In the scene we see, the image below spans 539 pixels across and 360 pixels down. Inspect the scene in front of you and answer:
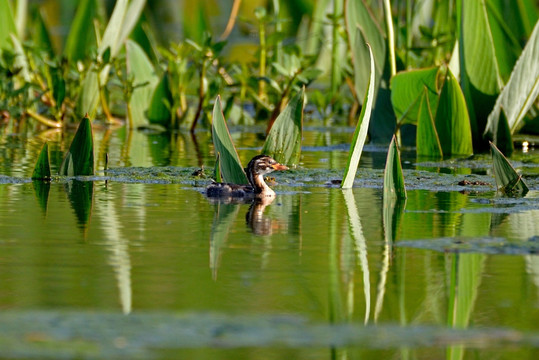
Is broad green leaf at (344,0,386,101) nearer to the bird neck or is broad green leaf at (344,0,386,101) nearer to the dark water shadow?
the bird neck

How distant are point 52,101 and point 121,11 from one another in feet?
5.12

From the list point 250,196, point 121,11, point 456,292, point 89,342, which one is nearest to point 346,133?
point 121,11

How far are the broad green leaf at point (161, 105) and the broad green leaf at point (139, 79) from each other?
6.0 inches

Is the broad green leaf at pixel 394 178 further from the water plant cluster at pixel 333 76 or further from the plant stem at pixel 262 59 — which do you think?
the plant stem at pixel 262 59

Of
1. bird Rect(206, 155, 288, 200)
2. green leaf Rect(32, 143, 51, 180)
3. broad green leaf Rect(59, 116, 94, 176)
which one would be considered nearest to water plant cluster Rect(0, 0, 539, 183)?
bird Rect(206, 155, 288, 200)

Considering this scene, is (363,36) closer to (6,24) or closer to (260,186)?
(260,186)

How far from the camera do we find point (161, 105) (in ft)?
33.7

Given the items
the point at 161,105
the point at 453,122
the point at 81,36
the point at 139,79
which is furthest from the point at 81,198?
the point at 81,36

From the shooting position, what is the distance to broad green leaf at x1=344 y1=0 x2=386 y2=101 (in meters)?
8.66

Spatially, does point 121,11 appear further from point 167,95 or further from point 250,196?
point 250,196

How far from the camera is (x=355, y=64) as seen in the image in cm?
906

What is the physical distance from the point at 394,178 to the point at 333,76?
512 centimetres

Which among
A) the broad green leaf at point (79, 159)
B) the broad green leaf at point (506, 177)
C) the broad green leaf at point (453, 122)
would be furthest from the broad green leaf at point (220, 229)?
the broad green leaf at point (453, 122)

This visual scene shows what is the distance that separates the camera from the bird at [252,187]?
20.1 feet
